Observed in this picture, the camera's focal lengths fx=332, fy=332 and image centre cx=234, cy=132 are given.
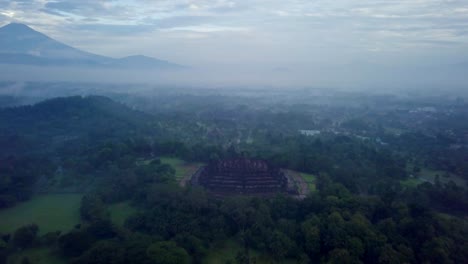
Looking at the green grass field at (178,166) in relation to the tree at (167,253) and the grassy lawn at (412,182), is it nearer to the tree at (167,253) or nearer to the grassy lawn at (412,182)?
the tree at (167,253)

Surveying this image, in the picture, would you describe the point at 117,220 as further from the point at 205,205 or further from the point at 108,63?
the point at 108,63

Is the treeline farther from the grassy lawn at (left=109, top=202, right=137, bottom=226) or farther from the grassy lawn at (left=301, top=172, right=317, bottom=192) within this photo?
the grassy lawn at (left=301, top=172, right=317, bottom=192)

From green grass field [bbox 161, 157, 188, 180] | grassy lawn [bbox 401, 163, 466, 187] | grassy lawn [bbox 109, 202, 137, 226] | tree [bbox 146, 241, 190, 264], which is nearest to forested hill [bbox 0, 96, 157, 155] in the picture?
green grass field [bbox 161, 157, 188, 180]

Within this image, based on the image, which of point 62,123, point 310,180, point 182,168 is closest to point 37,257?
point 182,168

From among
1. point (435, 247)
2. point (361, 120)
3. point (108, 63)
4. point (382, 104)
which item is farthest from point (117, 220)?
point (108, 63)

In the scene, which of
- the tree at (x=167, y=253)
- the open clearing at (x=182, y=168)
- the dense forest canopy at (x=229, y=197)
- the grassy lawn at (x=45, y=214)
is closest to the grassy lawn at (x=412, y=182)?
the dense forest canopy at (x=229, y=197)
